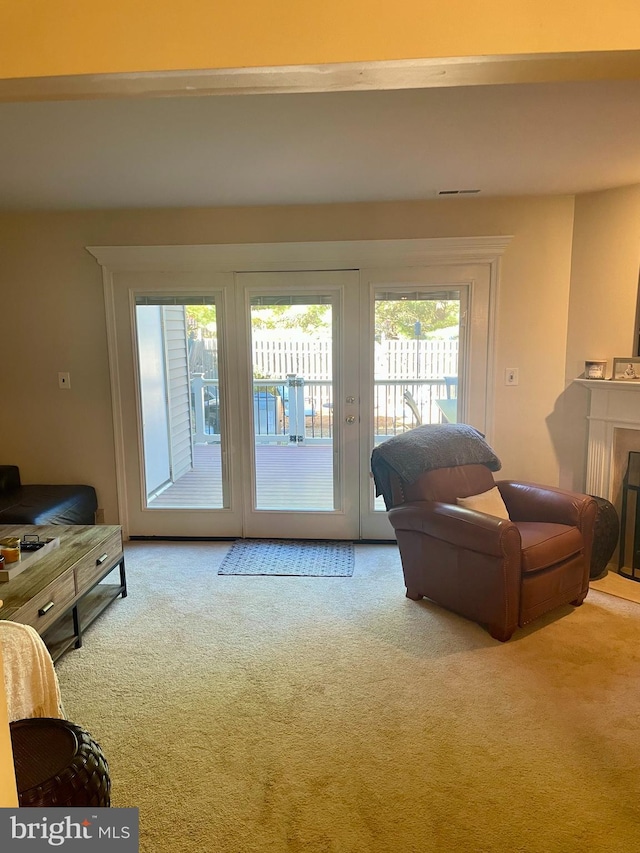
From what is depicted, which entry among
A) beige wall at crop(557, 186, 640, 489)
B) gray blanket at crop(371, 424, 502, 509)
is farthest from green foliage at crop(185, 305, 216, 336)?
beige wall at crop(557, 186, 640, 489)

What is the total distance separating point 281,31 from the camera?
107 cm

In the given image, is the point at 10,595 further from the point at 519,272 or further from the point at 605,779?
the point at 519,272

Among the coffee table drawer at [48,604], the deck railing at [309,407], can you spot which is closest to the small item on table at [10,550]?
the coffee table drawer at [48,604]

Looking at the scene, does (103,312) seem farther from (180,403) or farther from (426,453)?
(426,453)

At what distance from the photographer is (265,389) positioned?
12.7 ft

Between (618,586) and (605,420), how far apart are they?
1.00 metres

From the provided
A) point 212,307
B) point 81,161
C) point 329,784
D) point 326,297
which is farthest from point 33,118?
point 329,784

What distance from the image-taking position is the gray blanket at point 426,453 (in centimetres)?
303

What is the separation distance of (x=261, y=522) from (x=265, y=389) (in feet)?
3.19

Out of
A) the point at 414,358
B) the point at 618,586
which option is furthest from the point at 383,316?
the point at 618,586

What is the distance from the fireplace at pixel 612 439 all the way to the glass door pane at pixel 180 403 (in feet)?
8.16

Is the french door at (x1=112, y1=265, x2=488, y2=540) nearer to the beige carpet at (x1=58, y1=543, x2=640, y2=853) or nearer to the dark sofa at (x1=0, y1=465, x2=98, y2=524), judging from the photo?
the dark sofa at (x1=0, y1=465, x2=98, y2=524)

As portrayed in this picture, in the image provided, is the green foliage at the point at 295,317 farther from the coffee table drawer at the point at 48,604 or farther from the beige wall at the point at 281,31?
the beige wall at the point at 281,31

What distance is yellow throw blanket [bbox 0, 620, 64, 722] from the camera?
1.61m
